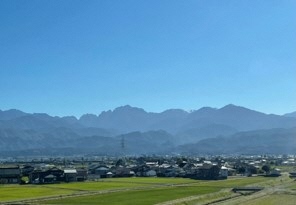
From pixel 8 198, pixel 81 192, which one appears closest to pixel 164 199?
pixel 81 192

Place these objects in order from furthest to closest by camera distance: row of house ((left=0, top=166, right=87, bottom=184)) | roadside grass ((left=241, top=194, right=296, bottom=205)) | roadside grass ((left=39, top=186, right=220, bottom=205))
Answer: row of house ((left=0, top=166, right=87, bottom=184)) < roadside grass ((left=39, top=186, right=220, bottom=205)) < roadside grass ((left=241, top=194, right=296, bottom=205))

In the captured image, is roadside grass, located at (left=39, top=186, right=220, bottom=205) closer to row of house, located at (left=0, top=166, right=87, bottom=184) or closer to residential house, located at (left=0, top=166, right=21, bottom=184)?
row of house, located at (left=0, top=166, right=87, bottom=184)

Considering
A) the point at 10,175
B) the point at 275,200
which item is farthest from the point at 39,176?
the point at 275,200

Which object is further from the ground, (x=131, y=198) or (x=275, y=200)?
(x=131, y=198)

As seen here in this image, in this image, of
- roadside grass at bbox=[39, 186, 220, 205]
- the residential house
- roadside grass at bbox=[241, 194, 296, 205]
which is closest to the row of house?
the residential house

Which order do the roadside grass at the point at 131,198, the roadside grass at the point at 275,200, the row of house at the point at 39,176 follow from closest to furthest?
the roadside grass at the point at 275,200 → the roadside grass at the point at 131,198 → the row of house at the point at 39,176

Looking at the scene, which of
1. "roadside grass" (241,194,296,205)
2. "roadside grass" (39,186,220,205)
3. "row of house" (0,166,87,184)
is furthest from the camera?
"row of house" (0,166,87,184)

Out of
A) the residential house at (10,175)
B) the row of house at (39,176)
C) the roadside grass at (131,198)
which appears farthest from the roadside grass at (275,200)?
the residential house at (10,175)

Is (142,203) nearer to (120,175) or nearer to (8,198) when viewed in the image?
(8,198)

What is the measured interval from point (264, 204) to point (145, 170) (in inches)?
1407

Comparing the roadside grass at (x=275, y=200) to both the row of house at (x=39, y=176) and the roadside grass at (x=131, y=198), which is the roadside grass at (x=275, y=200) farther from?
the row of house at (x=39, y=176)

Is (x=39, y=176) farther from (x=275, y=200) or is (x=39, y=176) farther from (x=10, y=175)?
(x=275, y=200)

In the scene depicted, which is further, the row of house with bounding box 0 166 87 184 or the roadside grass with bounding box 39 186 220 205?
the row of house with bounding box 0 166 87 184

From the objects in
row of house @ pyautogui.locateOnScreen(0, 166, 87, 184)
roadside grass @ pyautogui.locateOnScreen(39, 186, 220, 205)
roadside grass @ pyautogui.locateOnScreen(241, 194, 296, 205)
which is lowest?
roadside grass @ pyautogui.locateOnScreen(241, 194, 296, 205)
